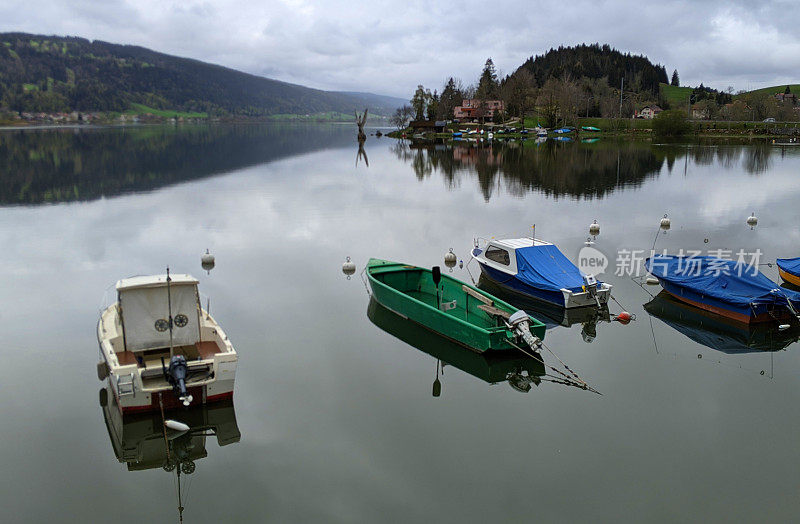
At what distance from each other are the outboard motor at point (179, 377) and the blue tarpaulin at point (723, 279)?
21962 millimetres

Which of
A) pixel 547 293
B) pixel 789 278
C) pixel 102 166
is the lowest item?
pixel 547 293

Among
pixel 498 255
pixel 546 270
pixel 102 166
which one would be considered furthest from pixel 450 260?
pixel 102 166

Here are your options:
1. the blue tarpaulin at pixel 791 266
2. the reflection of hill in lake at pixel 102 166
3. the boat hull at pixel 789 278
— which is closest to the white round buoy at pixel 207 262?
the blue tarpaulin at pixel 791 266

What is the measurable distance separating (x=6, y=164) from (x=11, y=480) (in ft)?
299

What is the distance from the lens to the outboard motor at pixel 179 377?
16.8m

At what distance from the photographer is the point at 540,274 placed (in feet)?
94.6

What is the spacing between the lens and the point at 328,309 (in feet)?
91.0

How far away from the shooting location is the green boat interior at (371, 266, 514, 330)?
23328 mm

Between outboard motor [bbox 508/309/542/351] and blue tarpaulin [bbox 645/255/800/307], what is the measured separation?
10373mm

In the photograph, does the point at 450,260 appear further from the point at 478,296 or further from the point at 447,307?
the point at 478,296

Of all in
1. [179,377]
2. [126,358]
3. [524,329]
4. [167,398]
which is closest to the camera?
[179,377]

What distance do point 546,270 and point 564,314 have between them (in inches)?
103

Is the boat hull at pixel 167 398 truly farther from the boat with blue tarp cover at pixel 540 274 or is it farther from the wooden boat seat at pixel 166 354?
the boat with blue tarp cover at pixel 540 274

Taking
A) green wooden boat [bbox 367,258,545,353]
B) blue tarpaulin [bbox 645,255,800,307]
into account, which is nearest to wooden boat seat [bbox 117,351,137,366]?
green wooden boat [bbox 367,258,545,353]
